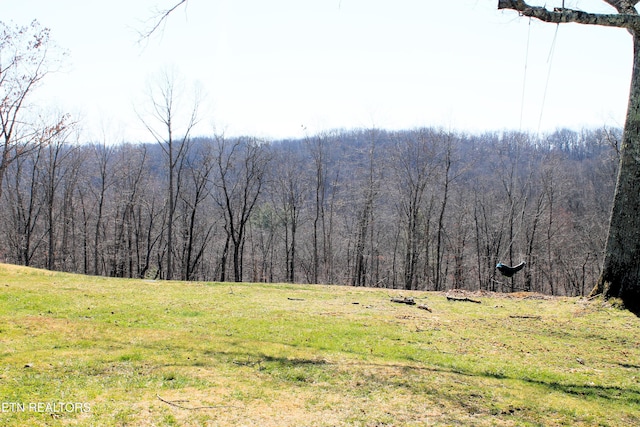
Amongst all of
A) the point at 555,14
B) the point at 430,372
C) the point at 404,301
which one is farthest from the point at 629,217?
the point at 430,372

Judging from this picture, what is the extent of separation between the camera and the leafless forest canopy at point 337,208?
104 feet

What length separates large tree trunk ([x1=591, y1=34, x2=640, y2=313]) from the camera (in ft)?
30.6

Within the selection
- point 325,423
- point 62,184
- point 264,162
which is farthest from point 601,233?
point 62,184

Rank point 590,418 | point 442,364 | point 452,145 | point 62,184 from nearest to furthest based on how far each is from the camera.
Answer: point 590,418
point 442,364
point 452,145
point 62,184

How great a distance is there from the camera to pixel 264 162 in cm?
3238

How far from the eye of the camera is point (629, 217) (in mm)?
9375

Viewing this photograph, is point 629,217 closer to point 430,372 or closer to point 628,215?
point 628,215

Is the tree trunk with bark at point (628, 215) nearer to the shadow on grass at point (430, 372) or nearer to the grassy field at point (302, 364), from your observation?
the grassy field at point (302, 364)

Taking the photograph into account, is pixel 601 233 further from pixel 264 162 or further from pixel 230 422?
pixel 230 422

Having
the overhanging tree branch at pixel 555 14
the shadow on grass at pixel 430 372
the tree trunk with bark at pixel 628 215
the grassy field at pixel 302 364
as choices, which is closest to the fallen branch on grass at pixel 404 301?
the grassy field at pixel 302 364

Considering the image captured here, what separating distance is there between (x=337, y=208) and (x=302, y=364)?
32.5 m

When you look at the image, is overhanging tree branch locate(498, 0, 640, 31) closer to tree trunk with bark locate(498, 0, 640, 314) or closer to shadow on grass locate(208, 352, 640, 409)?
tree trunk with bark locate(498, 0, 640, 314)

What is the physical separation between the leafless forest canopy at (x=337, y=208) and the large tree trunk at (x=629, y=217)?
1829 cm

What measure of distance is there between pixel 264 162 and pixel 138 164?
13.4 metres
